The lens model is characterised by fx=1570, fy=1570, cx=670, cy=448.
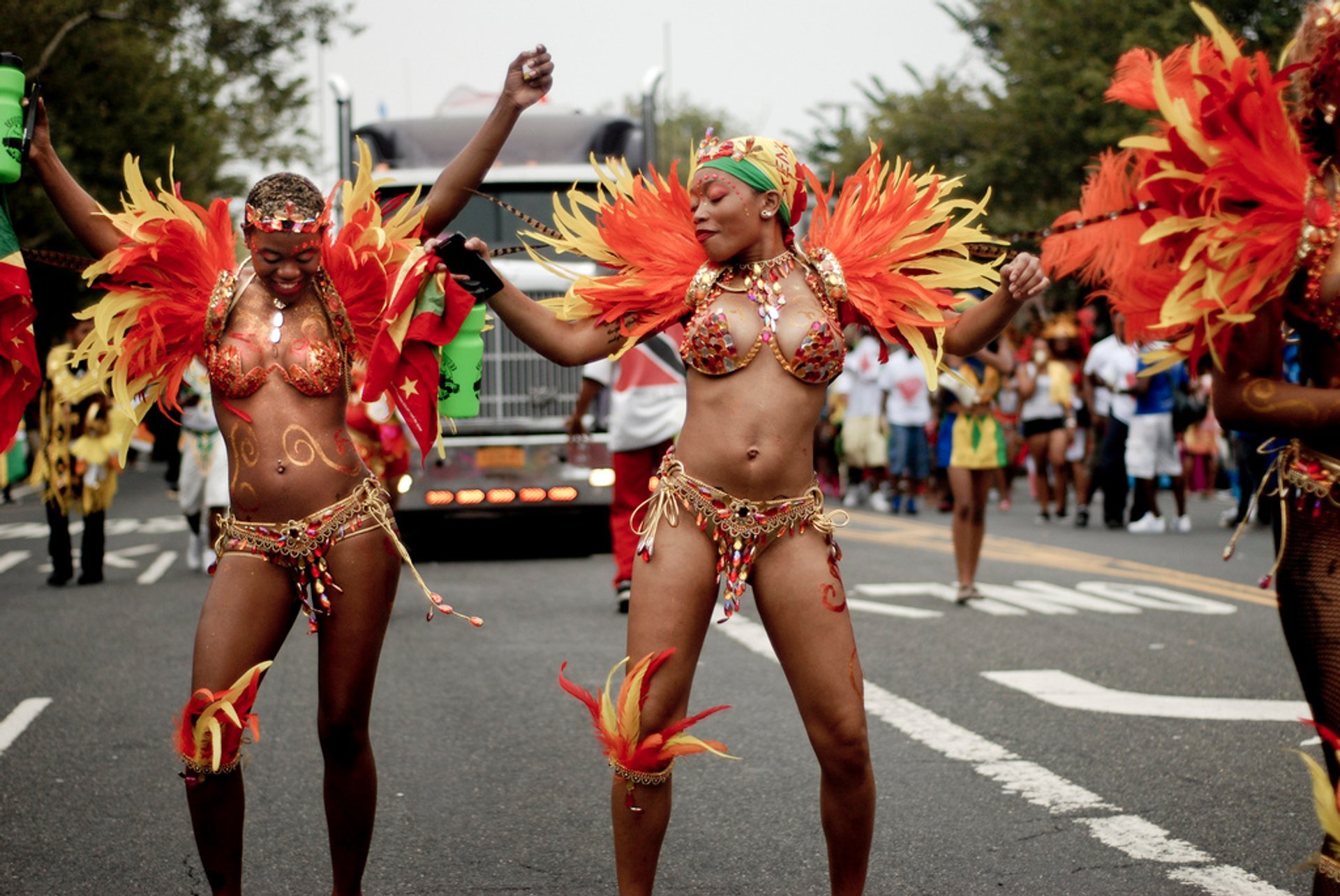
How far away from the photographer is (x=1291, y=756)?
5.91 meters

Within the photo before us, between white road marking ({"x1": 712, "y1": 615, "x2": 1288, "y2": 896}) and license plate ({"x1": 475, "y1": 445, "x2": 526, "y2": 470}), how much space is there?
20.3ft

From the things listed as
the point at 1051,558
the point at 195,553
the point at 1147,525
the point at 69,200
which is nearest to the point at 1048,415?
the point at 1147,525

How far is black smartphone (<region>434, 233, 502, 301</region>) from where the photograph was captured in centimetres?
407

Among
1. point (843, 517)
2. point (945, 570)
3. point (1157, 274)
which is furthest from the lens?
point (945, 570)

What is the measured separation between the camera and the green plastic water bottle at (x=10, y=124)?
13.8 feet

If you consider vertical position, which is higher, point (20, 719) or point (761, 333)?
point (761, 333)

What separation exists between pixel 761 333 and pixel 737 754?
2.60 metres

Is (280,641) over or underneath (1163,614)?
over

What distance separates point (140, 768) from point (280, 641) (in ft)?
7.56

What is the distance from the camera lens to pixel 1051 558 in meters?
13.2

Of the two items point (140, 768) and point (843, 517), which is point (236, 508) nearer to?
point (843, 517)

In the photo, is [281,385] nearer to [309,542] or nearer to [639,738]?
[309,542]

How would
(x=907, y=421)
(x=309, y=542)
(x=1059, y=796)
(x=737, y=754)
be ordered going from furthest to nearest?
(x=907, y=421)
(x=737, y=754)
(x=1059, y=796)
(x=309, y=542)

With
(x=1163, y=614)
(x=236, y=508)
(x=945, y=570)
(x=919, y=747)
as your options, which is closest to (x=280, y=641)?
(x=236, y=508)
